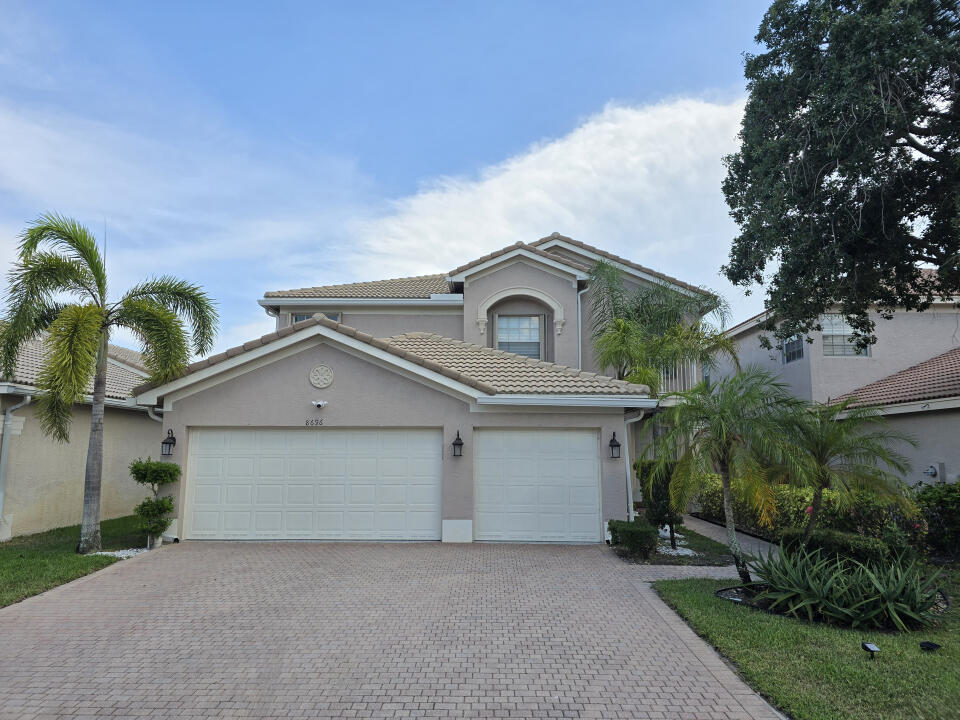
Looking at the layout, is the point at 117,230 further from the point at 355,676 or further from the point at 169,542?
the point at 355,676

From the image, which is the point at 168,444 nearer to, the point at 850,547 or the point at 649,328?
the point at 850,547

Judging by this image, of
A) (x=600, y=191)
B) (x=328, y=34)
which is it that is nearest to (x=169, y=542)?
(x=328, y=34)

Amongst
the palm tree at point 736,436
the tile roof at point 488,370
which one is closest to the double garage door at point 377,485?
the tile roof at point 488,370

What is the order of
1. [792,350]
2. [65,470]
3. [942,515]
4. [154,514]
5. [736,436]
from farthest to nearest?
[792,350] < [65,470] < [154,514] < [942,515] < [736,436]

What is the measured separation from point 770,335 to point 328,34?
1744 centimetres

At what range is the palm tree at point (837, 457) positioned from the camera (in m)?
8.45

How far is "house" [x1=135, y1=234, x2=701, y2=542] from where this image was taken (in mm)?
11703

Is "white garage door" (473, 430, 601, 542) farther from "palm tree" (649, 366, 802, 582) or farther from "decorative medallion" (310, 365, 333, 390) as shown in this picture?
"palm tree" (649, 366, 802, 582)

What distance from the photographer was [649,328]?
635 inches

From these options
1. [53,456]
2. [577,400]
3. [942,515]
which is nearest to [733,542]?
[577,400]

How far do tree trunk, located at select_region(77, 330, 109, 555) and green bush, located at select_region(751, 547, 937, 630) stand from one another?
1133cm

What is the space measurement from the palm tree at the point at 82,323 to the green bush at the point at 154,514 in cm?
75

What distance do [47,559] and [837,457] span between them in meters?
13.2

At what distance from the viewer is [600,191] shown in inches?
663
